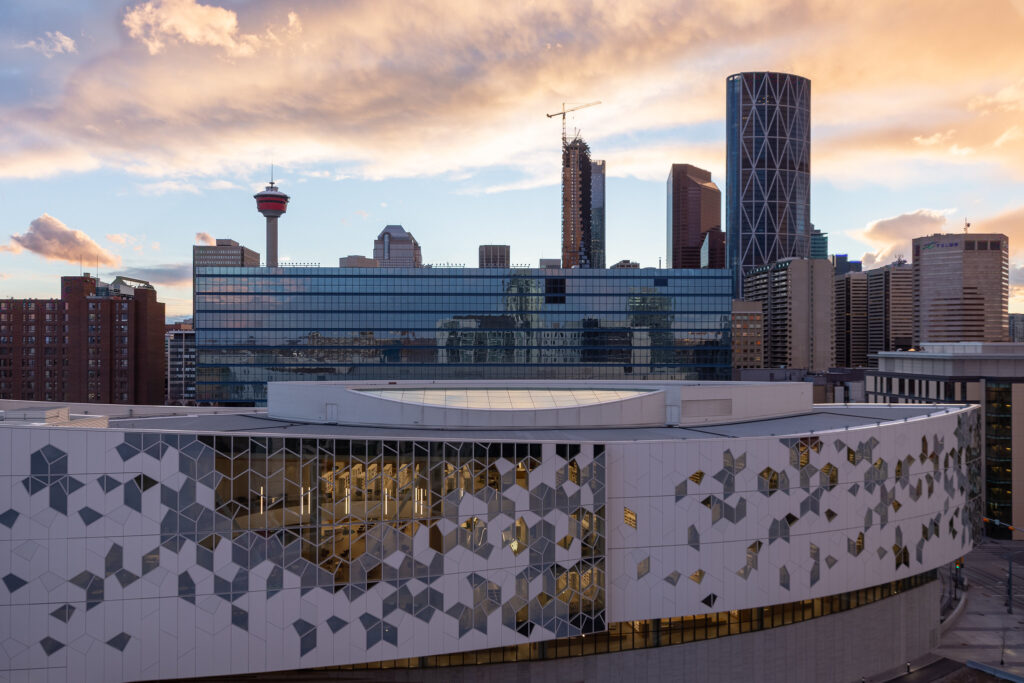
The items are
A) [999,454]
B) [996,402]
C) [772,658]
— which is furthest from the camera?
[996,402]

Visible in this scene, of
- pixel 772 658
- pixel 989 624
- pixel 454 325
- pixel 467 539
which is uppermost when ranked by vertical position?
pixel 454 325

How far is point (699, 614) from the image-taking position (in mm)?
40188

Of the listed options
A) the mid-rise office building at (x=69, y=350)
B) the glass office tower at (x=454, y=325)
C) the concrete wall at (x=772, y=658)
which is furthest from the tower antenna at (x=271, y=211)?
the concrete wall at (x=772, y=658)

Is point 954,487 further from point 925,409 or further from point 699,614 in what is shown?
point 699,614

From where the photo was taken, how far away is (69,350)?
17800 cm

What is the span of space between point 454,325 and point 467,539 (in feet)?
248

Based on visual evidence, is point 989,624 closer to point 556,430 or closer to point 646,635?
point 646,635

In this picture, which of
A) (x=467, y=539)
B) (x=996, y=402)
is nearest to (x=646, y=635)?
(x=467, y=539)

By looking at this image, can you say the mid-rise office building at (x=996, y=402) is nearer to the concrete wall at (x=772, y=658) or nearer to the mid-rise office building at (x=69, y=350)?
the concrete wall at (x=772, y=658)

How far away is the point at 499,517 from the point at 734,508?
49.8ft

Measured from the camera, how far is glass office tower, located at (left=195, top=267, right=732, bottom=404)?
356 ft

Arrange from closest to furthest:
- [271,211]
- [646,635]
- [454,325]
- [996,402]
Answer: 1. [646,635]
2. [996,402]
3. [454,325]
4. [271,211]

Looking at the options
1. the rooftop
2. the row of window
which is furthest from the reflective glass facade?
the row of window


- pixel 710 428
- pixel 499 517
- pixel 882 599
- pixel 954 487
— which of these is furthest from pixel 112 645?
pixel 954 487
